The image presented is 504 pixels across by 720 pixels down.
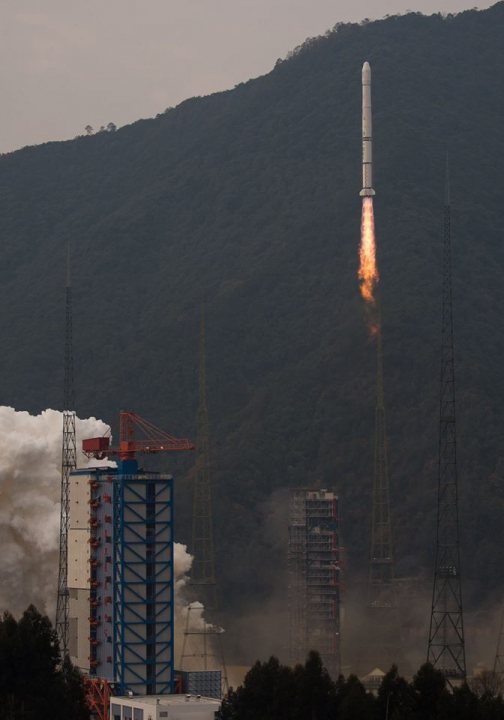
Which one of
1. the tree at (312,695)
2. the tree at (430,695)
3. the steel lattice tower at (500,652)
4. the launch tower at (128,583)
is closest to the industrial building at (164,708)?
the launch tower at (128,583)

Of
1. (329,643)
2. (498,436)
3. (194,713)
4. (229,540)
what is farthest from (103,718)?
(498,436)

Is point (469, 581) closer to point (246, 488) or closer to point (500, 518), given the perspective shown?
point (500, 518)

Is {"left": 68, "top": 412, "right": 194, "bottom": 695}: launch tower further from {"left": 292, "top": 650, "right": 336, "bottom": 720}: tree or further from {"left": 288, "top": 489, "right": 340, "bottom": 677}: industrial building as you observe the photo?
{"left": 288, "top": 489, "right": 340, "bottom": 677}: industrial building

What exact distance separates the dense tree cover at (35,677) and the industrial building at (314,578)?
51.0 m

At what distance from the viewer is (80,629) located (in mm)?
112938

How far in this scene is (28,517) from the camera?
13525 centimetres

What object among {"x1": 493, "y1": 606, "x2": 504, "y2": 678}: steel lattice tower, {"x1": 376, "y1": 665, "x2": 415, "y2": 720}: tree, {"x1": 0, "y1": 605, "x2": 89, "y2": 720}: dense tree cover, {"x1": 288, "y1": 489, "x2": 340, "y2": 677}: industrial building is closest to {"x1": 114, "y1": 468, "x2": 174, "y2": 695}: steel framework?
{"x1": 0, "y1": 605, "x2": 89, "y2": 720}: dense tree cover

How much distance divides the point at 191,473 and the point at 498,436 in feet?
90.7

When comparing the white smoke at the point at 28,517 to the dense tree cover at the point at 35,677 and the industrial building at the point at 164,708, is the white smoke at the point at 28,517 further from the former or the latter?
the industrial building at the point at 164,708

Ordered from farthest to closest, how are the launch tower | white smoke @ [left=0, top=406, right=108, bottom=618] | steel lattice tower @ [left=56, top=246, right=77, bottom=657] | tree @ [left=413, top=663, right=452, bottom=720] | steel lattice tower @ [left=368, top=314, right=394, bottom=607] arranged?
steel lattice tower @ [left=368, top=314, right=394, bottom=607]
white smoke @ [left=0, top=406, right=108, bottom=618]
steel lattice tower @ [left=56, top=246, right=77, bottom=657]
the launch tower
tree @ [left=413, top=663, right=452, bottom=720]

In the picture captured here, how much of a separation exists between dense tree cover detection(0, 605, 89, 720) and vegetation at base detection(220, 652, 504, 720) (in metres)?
7.31

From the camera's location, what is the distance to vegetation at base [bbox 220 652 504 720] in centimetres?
9638

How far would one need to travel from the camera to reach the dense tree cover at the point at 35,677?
10075cm

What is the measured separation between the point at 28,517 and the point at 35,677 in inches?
1295
